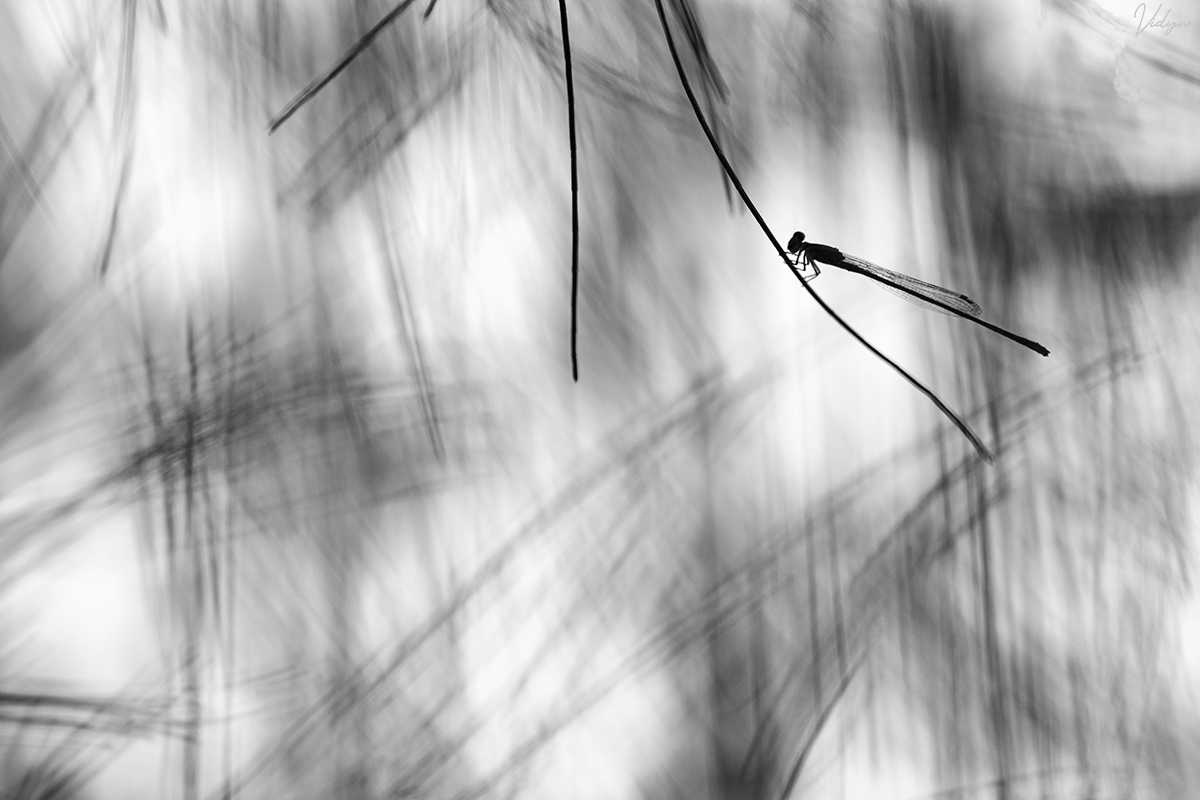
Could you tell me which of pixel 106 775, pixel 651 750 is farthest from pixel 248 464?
pixel 651 750

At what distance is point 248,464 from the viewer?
425mm

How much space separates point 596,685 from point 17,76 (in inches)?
18.1

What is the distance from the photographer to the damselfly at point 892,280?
49cm

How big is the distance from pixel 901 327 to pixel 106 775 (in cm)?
52

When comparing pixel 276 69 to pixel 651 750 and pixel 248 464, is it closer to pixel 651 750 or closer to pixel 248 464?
pixel 248 464

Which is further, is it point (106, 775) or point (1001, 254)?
point (1001, 254)

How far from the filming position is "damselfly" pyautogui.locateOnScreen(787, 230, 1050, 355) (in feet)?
1.62

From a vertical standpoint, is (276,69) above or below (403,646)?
above

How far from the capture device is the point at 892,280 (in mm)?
513

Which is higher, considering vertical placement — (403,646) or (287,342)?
(287,342)

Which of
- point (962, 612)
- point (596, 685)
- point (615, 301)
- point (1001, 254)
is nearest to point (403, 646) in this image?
point (596, 685)

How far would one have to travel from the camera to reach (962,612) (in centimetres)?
50

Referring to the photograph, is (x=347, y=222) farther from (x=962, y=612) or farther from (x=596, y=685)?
(x=962, y=612)

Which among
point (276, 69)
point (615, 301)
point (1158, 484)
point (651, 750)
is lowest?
point (651, 750)
